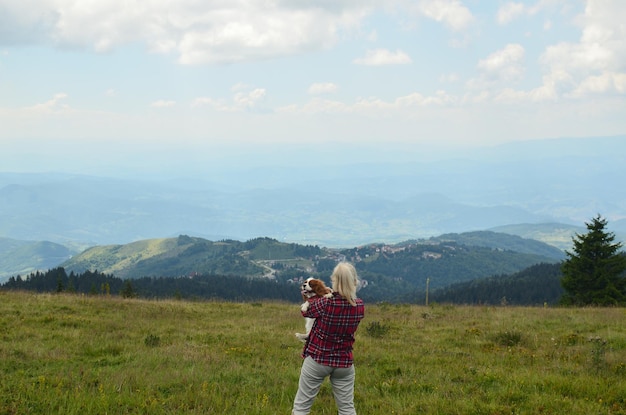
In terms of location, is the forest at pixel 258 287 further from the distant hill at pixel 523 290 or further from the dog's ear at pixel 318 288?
the dog's ear at pixel 318 288

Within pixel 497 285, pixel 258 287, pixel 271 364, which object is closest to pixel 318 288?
pixel 271 364

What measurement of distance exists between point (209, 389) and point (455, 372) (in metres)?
5.31

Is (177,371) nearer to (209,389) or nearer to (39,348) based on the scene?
(209,389)

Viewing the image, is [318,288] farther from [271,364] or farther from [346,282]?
[271,364]

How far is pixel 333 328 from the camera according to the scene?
6.41 metres

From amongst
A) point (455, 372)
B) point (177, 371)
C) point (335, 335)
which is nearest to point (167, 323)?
point (177, 371)

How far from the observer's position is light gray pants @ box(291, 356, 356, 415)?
6.49m

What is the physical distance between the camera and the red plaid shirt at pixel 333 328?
20.9 feet

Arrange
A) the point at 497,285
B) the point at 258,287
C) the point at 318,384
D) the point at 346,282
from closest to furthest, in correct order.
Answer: the point at 346,282 < the point at 318,384 < the point at 497,285 < the point at 258,287

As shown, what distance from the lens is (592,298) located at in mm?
31734

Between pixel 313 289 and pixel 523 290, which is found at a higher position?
pixel 313 289

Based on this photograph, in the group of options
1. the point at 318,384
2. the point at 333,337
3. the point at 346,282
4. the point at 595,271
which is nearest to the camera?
the point at 346,282

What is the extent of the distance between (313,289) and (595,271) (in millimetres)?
32700

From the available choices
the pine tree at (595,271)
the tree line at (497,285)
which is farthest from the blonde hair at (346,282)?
the pine tree at (595,271)
